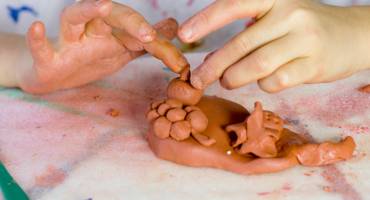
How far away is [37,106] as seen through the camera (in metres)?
0.78

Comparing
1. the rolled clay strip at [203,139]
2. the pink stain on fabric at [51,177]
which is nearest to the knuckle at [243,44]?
the rolled clay strip at [203,139]

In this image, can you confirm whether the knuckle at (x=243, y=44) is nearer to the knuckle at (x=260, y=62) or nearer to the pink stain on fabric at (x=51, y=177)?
the knuckle at (x=260, y=62)

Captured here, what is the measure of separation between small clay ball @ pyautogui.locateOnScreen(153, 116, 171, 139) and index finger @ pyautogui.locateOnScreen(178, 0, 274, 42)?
96mm

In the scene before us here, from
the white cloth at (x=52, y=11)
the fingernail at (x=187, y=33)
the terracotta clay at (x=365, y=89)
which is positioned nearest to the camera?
the fingernail at (x=187, y=33)

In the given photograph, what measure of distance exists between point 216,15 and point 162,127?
0.44 ft

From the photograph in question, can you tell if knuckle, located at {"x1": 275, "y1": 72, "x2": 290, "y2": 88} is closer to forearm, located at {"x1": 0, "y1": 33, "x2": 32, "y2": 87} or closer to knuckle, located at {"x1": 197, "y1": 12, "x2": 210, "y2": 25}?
knuckle, located at {"x1": 197, "y1": 12, "x2": 210, "y2": 25}

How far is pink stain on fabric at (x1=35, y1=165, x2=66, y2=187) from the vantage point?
64 cm

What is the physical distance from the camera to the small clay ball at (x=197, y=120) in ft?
2.16

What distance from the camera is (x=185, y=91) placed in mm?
679

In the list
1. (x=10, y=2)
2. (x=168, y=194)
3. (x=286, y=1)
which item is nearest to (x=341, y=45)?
(x=286, y=1)

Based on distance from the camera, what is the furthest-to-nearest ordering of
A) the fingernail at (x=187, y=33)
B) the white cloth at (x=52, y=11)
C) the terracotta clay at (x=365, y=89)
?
1. the white cloth at (x=52, y=11)
2. the terracotta clay at (x=365, y=89)
3. the fingernail at (x=187, y=33)

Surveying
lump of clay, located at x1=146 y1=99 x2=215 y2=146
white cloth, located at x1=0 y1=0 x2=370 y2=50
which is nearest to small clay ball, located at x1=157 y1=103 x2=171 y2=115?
lump of clay, located at x1=146 y1=99 x2=215 y2=146

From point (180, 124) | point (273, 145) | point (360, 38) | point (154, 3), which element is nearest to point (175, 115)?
point (180, 124)

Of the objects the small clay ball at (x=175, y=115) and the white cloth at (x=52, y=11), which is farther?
the white cloth at (x=52, y=11)
